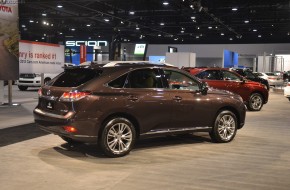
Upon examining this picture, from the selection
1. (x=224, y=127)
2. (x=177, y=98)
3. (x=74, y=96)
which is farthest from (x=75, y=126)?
(x=224, y=127)

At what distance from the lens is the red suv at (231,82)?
13906mm

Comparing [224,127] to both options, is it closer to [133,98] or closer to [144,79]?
[144,79]

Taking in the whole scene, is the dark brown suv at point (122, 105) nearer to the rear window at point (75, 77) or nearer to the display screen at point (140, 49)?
the rear window at point (75, 77)

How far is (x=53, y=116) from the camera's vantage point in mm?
6523

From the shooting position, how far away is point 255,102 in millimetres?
14625

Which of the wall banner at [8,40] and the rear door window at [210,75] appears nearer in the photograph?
the wall banner at [8,40]

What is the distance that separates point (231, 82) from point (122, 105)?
8.15 m

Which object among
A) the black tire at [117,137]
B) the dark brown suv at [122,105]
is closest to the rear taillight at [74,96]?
the dark brown suv at [122,105]

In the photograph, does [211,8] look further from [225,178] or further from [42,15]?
[225,178]

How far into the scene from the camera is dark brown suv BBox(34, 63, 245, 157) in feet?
20.7

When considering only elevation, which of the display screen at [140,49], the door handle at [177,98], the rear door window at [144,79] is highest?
the display screen at [140,49]

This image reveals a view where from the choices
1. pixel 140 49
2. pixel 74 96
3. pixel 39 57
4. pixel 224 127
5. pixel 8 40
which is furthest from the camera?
pixel 140 49

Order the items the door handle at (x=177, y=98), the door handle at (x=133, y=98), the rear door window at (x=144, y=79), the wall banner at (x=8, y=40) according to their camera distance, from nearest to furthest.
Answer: the door handle at (x=133, y=98) → the rear door window at (x=144, y=79) → the door handle at (x=177, y=98) → the wall banner at (x=8, y=40)

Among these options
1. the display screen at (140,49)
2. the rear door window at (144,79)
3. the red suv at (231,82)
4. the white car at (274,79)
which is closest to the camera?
the rear door window at (144,79)
